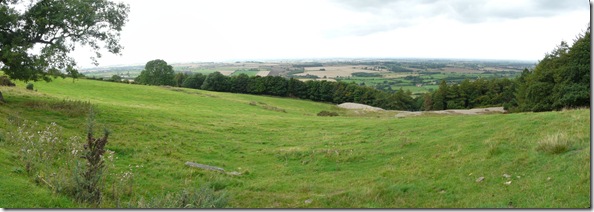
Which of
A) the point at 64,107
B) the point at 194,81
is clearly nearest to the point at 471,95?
the point at 194,81

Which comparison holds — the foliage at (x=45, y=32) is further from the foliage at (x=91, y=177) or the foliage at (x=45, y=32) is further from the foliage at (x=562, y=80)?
the foliage at (x=562, y=80)

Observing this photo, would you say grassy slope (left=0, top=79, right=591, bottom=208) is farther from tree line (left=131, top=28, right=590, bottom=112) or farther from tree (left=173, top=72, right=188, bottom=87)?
tree (left=173, top=72, right=188, bottom=87)

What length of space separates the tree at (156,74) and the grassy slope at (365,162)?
245ft

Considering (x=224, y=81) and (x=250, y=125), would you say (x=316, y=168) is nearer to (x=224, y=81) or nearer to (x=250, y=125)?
(x=250, y=125)

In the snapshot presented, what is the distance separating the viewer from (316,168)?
48.8 ft

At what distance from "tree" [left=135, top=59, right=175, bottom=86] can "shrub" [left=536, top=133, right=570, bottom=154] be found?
308 feet

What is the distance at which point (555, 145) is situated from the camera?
11.3 metres

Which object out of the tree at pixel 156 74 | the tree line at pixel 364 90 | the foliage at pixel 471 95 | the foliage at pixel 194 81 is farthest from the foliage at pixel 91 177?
the foliage at pixel 194 81

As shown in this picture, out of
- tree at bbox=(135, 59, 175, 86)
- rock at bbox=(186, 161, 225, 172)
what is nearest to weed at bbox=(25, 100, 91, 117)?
rock at bbox=(186, 161, 225, 172)

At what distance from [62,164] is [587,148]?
1600 centimetres

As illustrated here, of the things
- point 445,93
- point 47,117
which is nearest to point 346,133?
point 47,117

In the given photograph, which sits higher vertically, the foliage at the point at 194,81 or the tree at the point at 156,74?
the tree at the point at 156,74

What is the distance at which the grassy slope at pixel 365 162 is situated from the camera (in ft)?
31.5

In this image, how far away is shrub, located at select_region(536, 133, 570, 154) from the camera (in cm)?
1118
